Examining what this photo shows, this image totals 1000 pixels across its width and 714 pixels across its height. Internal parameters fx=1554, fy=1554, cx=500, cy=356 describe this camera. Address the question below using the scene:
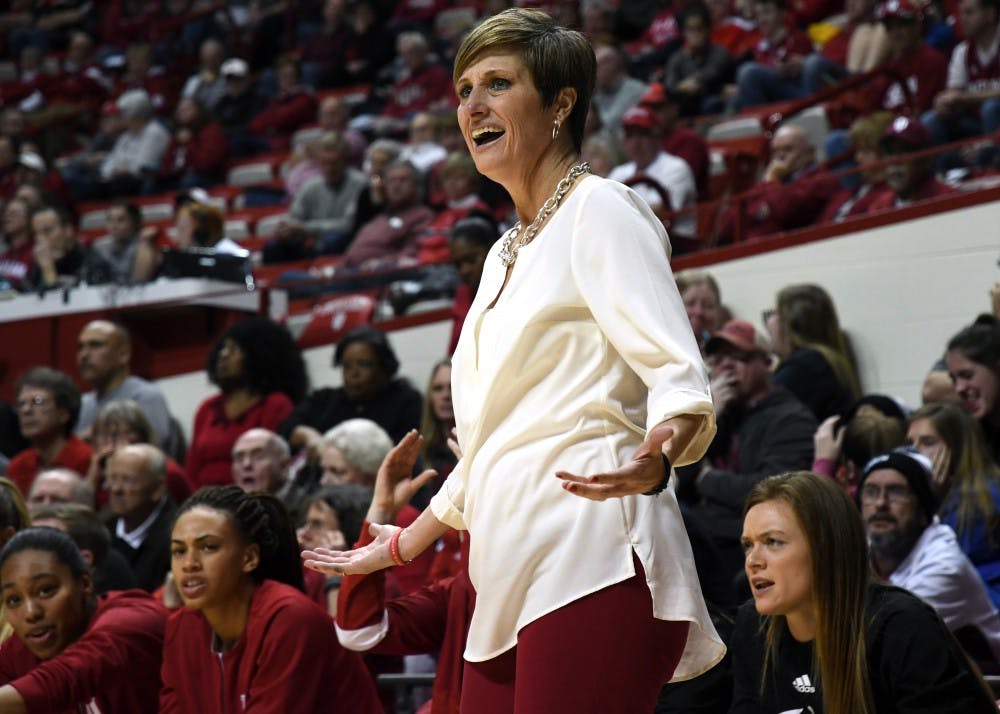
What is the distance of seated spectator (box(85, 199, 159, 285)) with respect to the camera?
8.89 metres

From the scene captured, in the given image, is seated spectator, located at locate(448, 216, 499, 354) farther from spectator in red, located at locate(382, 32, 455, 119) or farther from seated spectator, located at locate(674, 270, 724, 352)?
spectator in red, located at locate(382, 32, 455, 119)

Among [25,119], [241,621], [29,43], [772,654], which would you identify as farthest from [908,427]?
[29,43]

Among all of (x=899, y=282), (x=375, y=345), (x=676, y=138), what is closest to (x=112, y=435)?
(x=375, y=345)

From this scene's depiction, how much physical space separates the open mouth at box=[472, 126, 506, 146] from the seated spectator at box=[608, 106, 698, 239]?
18.9 feet

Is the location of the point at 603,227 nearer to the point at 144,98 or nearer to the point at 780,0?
the point at 780,0

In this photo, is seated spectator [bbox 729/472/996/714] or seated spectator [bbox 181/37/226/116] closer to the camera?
seated spectator [bbox 729/472/996/714]

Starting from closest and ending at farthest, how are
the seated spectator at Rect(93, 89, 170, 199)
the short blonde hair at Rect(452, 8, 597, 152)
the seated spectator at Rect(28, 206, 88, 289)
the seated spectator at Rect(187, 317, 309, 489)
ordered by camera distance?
the short blonde hair at Rect(452, 8, 597, 152) → the seated spectator at Rect(187, 317, 309, 489) → the seated spectator at Rect(28, 206, 88, 289) → the seated spectator at Rect(93, 89, 170, 199)

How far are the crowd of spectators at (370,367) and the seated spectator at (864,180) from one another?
0.01m

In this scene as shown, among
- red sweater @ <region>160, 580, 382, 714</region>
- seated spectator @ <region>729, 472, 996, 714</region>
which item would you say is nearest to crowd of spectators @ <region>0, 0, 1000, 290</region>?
seated spectator @ <region>729, 472, 996, 714</region>

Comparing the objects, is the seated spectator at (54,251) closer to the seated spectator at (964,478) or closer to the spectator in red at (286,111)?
the spectator in red at (286,111)

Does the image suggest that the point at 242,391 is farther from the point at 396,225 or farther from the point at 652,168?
the point at 652,168

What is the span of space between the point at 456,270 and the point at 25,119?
8.25m

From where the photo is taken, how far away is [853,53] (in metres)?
9.28

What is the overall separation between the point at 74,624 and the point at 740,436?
2.49 m
